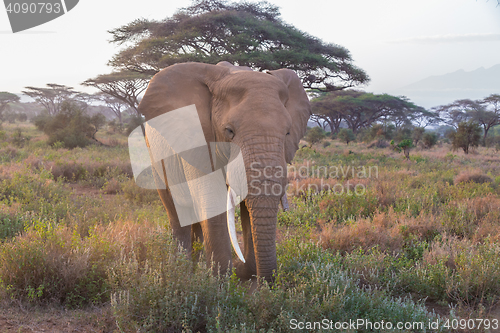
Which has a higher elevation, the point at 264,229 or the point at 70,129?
the point at 70,129

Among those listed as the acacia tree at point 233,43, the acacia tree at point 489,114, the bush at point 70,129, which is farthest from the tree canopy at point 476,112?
the bush at point 70,129

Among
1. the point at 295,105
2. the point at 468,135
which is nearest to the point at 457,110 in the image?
the point at 468,135

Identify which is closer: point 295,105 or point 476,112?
point 295,105

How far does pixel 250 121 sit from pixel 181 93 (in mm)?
819

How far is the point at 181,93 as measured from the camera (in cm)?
311

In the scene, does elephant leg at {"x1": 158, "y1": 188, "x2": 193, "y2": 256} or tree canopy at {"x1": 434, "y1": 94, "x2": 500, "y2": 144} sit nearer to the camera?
elephant leg at {"x1": 158, "y1": 188, "x2": 193, "y2": 256}

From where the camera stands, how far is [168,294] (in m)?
2.56

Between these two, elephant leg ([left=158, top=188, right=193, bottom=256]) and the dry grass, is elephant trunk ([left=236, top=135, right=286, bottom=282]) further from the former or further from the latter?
the dry grass

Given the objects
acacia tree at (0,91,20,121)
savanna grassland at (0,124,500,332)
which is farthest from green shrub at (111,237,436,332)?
acacia tree at (0,91,20,121)

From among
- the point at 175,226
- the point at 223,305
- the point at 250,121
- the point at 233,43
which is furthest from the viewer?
the point at 233,43

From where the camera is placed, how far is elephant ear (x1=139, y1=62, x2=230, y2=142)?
3.09 meters

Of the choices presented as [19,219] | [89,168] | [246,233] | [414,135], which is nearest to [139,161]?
[89,168]

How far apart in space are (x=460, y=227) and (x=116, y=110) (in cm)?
4622

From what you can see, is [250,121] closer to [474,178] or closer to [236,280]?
[236,280]
